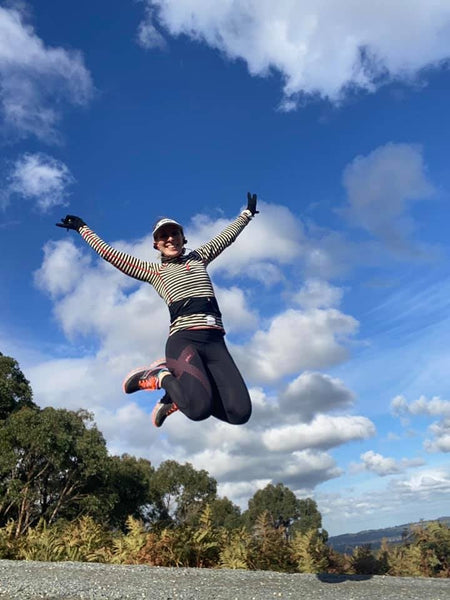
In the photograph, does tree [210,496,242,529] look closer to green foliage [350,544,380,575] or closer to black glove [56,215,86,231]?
green foliage [350,544,380,575]

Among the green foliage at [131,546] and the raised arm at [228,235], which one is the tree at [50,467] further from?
the raised arm at [228,235]

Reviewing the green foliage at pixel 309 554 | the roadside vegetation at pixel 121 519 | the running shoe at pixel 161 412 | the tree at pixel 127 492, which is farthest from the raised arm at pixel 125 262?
the tree at pixel 127 492

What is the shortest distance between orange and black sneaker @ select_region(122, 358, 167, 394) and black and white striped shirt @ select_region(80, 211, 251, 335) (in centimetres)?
40

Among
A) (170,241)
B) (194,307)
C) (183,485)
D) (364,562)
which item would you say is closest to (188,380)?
(194,307)

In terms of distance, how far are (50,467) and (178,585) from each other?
15.1 meters

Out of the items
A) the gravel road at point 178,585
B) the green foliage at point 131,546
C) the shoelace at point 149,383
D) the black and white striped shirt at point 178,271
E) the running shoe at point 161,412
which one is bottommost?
the gravel road at point 178,585

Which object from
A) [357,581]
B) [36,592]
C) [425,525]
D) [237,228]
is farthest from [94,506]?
[237,228]

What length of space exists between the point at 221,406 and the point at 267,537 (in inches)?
255

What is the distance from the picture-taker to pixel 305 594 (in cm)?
679

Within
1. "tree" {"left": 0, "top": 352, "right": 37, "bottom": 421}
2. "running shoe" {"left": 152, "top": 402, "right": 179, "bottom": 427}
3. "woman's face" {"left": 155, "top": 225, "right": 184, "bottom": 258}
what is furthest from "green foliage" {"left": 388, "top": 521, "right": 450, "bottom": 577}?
"tree" {"left": 0, "top": 352, "right": 37, "bottom": 421}

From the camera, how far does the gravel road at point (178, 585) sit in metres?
6.01

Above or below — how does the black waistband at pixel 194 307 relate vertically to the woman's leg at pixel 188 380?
above

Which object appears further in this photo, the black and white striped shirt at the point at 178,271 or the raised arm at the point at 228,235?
the raised arm at the point at 228,235

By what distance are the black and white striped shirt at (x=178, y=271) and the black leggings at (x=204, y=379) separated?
15 cm
